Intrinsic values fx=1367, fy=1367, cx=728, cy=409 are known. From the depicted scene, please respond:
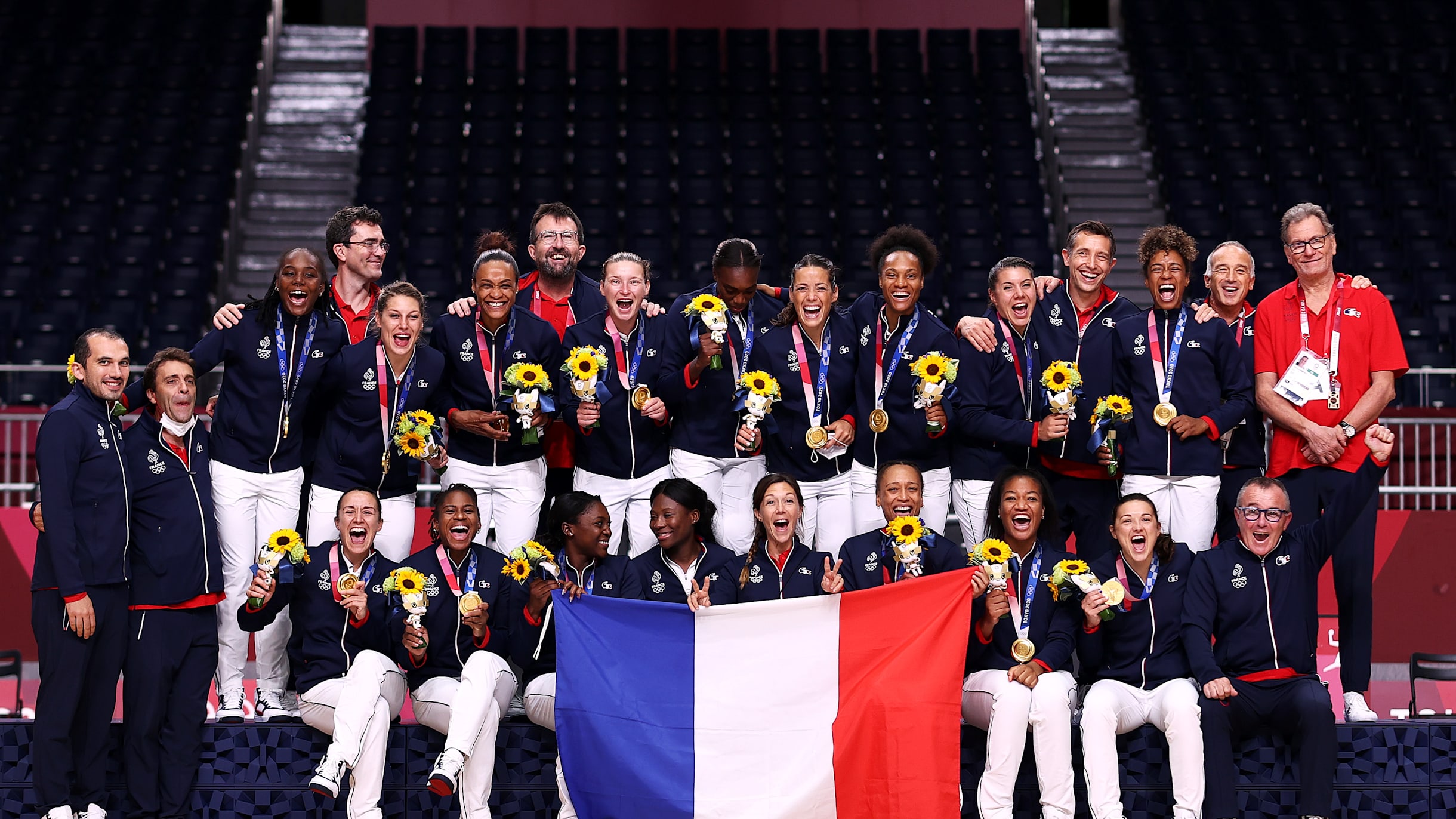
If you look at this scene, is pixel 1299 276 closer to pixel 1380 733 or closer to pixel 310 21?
pixel 1380 733

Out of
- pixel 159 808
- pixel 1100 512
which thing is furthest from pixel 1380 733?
pixel 159 808

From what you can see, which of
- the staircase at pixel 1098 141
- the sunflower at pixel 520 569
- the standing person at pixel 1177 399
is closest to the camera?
the sunflower at pixel 520 569

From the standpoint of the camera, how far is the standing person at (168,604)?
6.00 m

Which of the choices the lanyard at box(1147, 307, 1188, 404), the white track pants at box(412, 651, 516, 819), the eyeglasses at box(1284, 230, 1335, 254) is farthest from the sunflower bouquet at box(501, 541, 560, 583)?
the eyeglasses at box(1284, 230, 1335, 254)

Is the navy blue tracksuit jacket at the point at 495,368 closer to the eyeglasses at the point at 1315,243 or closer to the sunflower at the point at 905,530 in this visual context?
the sunflower at the point at 905,530

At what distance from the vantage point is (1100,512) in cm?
675

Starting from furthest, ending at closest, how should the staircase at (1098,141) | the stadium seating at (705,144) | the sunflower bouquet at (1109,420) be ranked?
the staircase at (1098,141)
the stadium seating at (705,144)
the sunflower bouquet at (1109,420)

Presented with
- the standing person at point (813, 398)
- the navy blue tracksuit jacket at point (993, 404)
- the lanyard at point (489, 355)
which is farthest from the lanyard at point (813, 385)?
the lanyard at point (489, 355)

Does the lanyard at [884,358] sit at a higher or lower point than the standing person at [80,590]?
higher

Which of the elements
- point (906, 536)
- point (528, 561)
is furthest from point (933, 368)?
point (528, 561)

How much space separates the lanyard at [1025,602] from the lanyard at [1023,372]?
3.12 feet

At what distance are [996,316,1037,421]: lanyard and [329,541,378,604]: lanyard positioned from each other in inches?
127

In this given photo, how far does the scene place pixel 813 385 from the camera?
6691mm

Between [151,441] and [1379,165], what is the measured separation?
42.7 feet
